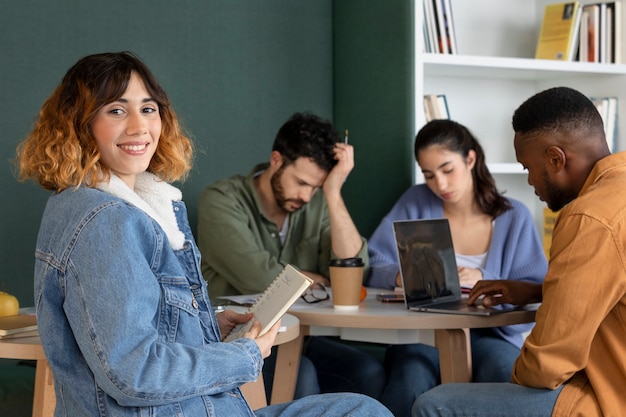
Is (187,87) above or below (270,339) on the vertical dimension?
above

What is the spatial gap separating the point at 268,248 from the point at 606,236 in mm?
1554

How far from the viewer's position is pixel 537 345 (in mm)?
1823

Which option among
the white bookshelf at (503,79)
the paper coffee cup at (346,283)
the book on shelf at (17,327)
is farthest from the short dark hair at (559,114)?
the white bookshelf at (503,79)

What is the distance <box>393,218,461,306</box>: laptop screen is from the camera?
2.43 meters

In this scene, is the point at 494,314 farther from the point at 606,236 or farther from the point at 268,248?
the point at 268,248

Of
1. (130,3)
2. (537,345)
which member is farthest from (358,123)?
(537,345)

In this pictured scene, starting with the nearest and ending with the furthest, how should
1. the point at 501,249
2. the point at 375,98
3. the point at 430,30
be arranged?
Answer: the point at 501,249, the point at 430,30, the point at 375,98

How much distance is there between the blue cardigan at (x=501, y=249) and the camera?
9.46 ft

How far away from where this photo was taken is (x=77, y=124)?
1552 millimetres

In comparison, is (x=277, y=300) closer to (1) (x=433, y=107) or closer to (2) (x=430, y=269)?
(2) (x=430, y=269)

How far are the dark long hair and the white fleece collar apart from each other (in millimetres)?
1587

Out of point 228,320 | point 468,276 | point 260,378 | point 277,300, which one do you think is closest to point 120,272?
point 277,300

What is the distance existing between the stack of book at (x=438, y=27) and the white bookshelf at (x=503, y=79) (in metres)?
0.20

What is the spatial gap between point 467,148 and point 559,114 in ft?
3.74
